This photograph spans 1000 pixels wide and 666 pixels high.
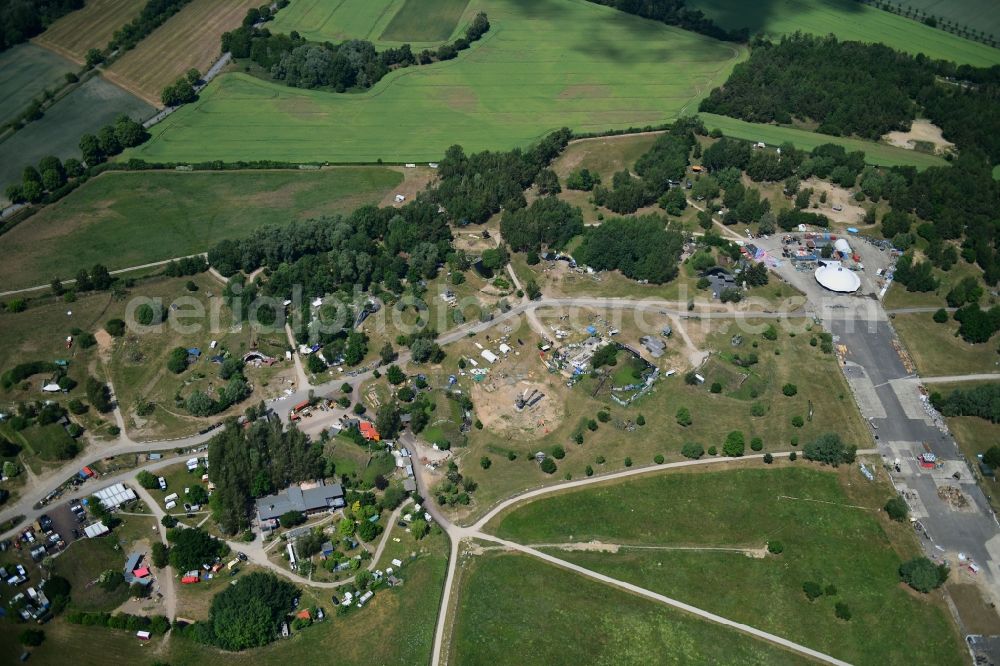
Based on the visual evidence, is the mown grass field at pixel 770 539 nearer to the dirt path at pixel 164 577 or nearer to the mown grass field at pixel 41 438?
the dirt path at pixel 164 577

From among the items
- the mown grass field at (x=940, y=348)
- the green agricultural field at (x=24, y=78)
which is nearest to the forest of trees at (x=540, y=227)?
the mown grass field at (x=940, y=348)

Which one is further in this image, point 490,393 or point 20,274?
point 20,274

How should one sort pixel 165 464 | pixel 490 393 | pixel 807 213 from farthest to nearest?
pixel 807 213 → pixel 490 393 → pixel 165 464

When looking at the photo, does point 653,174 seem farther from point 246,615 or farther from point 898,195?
point 246,615

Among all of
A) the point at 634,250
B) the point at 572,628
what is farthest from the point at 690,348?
the point at 572,628

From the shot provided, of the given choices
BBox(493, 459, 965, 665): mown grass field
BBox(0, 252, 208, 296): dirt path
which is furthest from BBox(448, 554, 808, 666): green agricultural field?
BBox(0, 252, 208, 296): dirt path

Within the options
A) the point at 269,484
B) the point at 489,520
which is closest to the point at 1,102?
the point at 269,484

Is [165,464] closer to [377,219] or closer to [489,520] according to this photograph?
[489,520]
